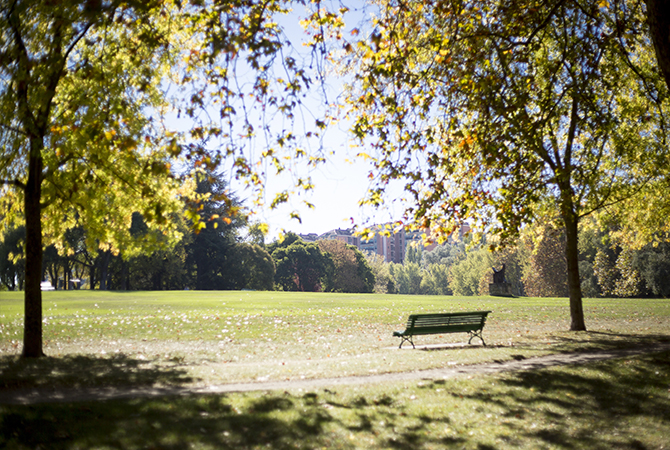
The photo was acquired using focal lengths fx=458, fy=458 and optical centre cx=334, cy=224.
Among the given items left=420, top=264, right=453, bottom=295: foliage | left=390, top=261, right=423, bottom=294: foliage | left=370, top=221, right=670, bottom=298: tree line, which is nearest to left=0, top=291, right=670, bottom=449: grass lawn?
left=370, top=221, right=670, bottom=298: tree line

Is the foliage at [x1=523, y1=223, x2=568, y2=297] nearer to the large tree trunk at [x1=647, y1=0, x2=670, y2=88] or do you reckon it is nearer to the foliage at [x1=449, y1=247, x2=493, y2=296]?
the foliage at [x1=449, y1=247, x2=493, y2=296]

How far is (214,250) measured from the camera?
5994 centimetres

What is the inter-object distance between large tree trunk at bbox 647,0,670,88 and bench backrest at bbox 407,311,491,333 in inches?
330

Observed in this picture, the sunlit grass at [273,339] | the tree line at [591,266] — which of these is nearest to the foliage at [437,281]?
the tree line at [591,266]

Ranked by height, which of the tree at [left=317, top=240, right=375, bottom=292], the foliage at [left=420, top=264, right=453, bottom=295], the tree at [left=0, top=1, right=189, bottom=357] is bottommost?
the foliage at [left=420, top=264, right=453, bottom=295]

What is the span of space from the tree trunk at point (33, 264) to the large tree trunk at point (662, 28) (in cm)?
1185

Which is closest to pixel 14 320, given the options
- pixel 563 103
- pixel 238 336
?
A: pixel 238 336

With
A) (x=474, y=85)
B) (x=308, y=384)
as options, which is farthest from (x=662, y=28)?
(x=308, y=384)

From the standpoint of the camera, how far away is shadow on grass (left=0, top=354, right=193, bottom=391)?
757 cm

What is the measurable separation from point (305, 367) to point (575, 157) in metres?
12.1

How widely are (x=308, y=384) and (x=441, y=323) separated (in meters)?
6.57

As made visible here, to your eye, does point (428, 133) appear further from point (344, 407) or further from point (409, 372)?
point (344, 407)

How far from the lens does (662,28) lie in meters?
5.89

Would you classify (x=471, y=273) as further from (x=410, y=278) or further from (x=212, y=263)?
(x=212, y=263)
